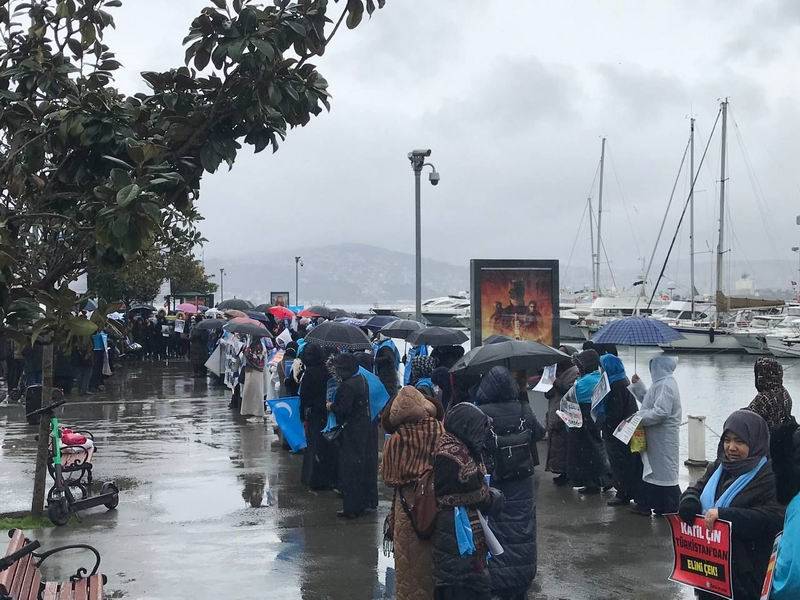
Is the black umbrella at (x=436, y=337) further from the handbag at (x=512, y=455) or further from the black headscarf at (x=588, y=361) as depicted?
the handbag at (x=512, y=455)

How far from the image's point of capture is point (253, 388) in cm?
1652

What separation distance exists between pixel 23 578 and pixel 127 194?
118 inches

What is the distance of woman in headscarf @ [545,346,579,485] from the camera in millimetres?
11102

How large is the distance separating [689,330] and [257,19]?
58.7m

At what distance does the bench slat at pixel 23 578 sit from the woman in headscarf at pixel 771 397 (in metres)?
5.10

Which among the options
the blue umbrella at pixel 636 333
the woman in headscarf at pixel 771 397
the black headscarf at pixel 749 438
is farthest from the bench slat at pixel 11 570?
the blue umbrella at pixel 636 333

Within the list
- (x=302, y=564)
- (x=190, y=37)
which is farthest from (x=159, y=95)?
(x=302, y=564)

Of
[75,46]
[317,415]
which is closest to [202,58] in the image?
[75,46]

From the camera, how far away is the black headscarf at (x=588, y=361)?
34.9 feet

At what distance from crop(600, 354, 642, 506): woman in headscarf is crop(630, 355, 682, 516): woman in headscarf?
0.19 metres

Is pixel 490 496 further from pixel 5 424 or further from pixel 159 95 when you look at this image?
pixel 5 424

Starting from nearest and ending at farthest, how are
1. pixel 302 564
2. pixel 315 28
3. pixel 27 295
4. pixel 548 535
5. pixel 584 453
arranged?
pixel 27 295
pixel 315 28
pixel 302 564
pixel 548 535
pixel 584 453

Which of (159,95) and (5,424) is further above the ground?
(159,95)

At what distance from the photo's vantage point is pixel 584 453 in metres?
10.7
